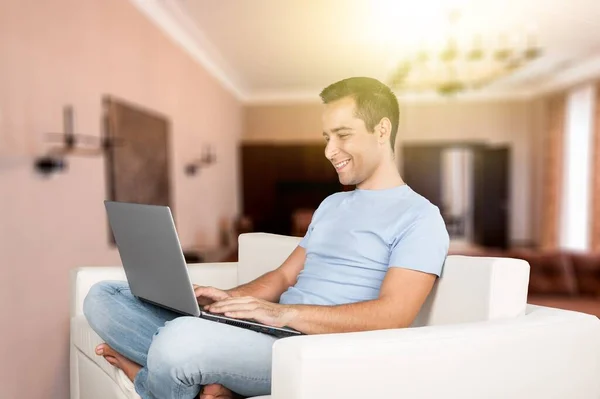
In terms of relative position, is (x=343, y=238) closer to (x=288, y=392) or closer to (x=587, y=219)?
(x=288, y=392)

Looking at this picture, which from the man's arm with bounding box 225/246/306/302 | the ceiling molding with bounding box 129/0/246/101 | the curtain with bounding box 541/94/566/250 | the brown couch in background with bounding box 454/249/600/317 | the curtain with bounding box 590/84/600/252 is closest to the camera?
the man's arm with bounding box 225/246/306/302

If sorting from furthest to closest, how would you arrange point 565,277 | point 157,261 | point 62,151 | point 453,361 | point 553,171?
point 553,171 < point 565,277 < point 62,151 < point 157,261 < point 453,361

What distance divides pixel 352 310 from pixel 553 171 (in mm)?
7369

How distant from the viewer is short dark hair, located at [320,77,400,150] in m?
1.73

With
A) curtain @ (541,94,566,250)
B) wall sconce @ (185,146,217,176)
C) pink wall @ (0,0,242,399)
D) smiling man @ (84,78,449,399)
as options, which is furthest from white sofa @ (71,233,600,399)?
curtain @ (541,94,566,250)

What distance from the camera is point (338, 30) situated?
5297 millimetres

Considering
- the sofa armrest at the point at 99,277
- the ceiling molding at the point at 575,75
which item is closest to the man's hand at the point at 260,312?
the sofa armrest at the point at 99,277

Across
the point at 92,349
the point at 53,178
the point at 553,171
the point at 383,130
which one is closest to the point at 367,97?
the point at 383,130

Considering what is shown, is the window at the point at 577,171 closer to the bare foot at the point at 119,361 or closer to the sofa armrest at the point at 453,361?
the sofa armrest at the point at 453,361

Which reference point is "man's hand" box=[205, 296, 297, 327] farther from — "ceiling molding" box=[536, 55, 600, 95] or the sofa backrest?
"ceiling molding" box=[536, 55, 600, 95]

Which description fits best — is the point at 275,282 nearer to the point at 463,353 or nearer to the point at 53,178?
the point at 463,353

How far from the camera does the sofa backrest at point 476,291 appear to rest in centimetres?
151

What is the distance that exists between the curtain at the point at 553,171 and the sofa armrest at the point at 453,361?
22.0 ft

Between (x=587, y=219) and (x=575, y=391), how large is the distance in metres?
6.31
